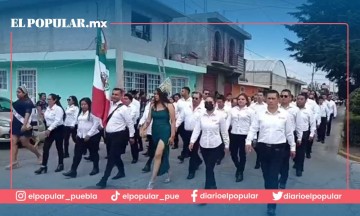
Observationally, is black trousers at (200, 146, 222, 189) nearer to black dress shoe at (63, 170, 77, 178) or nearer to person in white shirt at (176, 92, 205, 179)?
person in white shirt at (176, 92, 205, 179)

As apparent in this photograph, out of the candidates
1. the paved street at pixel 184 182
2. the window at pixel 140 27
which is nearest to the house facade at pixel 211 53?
the window at pixel 140 27

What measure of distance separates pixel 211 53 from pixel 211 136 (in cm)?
247

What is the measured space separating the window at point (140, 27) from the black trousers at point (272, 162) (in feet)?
6.53

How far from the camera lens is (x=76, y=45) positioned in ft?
12.4

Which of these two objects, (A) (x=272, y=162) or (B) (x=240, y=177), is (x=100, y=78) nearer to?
(A) (x=272, y=162)

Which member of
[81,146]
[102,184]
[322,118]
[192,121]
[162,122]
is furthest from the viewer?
[322,118]

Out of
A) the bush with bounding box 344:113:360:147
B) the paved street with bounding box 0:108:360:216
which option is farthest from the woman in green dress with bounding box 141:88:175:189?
the bush with bounding box 344:113:360:147

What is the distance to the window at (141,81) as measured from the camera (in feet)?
16.4

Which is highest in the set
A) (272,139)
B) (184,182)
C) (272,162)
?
(272,139)

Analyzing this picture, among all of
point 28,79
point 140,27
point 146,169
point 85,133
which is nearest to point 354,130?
point 146,169

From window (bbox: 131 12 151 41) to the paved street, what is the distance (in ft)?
6.34

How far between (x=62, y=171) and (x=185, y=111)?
7.03 feet

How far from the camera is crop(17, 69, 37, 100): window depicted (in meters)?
3.54

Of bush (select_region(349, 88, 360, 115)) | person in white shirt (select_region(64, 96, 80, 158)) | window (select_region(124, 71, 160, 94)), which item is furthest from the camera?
bush (select_region(349, 88, 360, 115))
